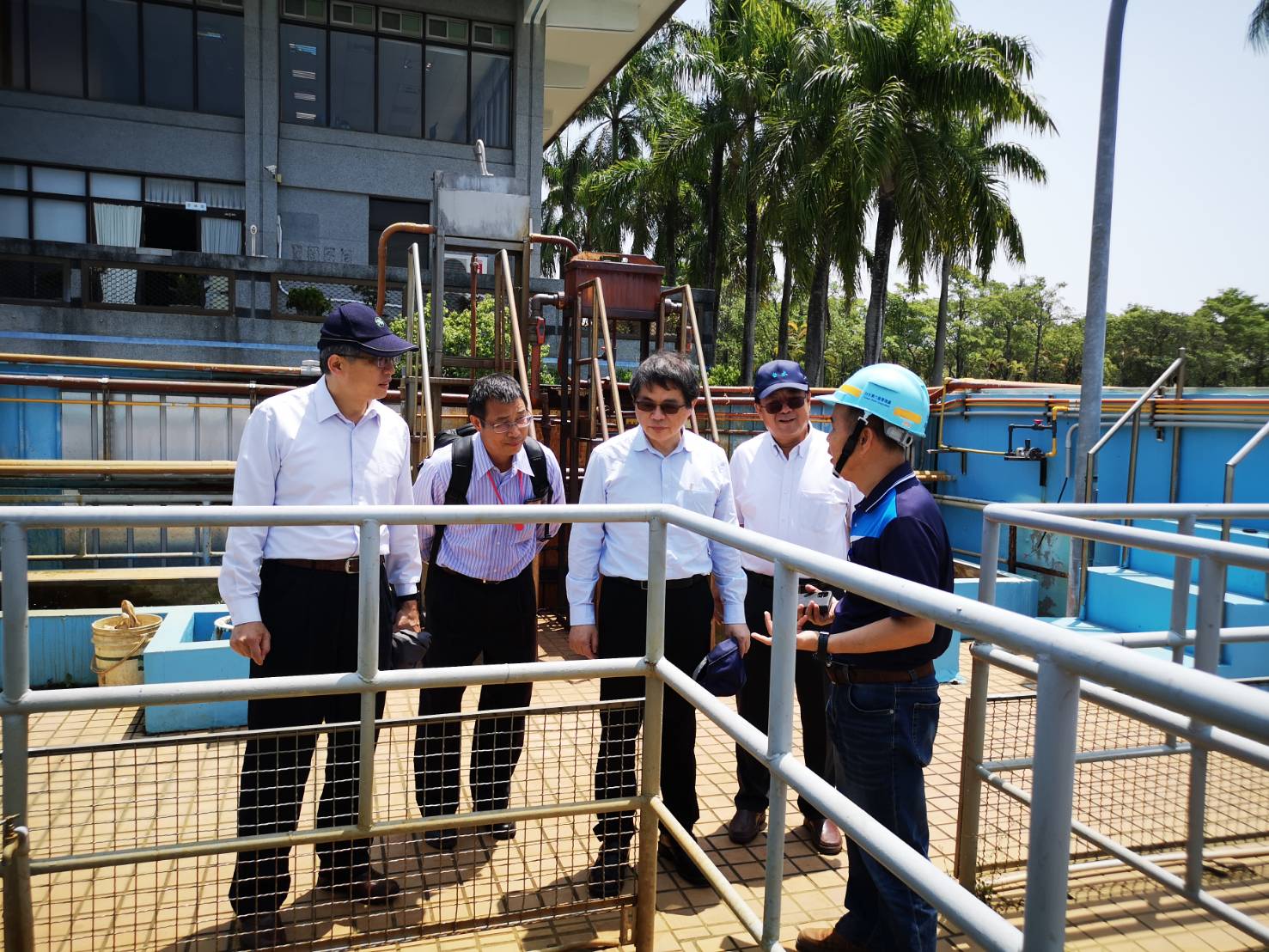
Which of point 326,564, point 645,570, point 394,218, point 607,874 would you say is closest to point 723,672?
point 645,570

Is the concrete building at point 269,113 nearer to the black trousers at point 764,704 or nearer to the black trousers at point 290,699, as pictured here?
the black trousers at point 764,704

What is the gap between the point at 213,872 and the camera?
128 inches

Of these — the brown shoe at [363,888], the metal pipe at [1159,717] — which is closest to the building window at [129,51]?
the brown shoe at [363,888]

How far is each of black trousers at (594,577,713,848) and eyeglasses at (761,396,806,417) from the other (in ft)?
2.74

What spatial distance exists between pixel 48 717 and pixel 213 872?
8.44ft

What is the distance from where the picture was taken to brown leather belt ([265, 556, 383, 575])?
9.69ft

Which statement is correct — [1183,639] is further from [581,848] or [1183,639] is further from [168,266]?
[168,266]

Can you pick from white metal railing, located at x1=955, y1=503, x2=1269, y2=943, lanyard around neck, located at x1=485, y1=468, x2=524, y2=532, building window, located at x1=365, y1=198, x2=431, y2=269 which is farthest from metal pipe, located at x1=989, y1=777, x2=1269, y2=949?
building window, located at x1=365, y1=198, x2=431, y2=269

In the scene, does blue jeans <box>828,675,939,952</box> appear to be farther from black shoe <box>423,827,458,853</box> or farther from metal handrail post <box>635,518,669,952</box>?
black shoe <box>423,827,458,853</box>

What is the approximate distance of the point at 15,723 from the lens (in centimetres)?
223

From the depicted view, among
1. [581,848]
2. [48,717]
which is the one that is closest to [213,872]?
[581,848]

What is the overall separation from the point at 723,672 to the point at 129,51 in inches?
822

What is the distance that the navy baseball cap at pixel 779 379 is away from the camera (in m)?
3.83

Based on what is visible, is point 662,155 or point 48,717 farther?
point 662,155
